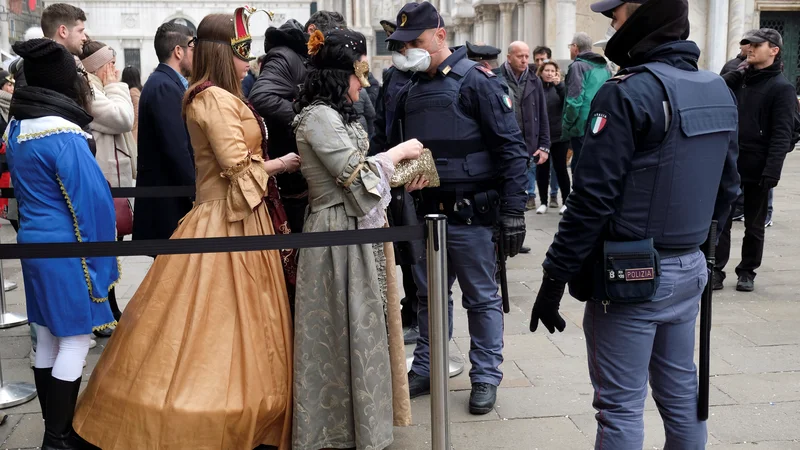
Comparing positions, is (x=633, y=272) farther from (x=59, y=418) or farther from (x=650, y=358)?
(x=59, y=418)

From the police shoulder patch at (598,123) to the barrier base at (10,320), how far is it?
181 inches

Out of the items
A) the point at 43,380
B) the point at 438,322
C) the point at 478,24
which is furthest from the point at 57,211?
the point at 478,24

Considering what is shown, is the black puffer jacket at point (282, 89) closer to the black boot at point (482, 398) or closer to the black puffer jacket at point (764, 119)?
the black boot at point (482, 398)

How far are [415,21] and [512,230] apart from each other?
110cm

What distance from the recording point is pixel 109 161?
580cm

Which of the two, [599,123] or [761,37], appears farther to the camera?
[761,37]

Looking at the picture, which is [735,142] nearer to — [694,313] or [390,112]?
[694,313]

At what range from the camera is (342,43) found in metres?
3.70

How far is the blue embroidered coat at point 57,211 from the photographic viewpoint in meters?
3.75

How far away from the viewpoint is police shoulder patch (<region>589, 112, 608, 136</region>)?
277 centimetres

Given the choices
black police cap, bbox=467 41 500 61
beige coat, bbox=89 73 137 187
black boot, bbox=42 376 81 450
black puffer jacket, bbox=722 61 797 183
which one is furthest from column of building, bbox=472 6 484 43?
black boot, bbox=42 376 81 450

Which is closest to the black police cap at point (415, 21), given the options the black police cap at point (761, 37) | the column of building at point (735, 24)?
the black police cap at point (761, 37)

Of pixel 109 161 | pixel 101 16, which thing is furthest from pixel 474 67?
pixel 101 16

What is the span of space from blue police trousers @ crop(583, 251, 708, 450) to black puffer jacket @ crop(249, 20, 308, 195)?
1949 millimetres
